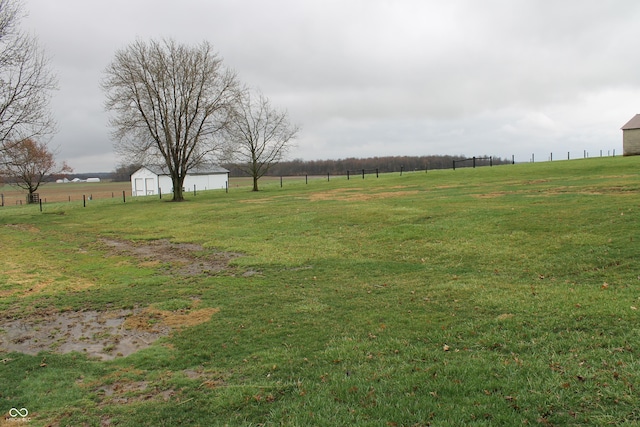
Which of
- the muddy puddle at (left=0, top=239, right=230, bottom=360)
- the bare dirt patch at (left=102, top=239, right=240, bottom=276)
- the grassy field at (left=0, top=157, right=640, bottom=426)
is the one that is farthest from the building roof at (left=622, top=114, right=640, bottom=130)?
the muddy puddle at (left=0, top=239, right=230, bottom=360)

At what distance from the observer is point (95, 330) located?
6.76 m

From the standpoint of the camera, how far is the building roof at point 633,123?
45.5 meters

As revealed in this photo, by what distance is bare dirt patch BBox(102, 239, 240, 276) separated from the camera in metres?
11.2

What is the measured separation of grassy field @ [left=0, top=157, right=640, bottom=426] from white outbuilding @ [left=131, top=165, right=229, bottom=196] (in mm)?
53122

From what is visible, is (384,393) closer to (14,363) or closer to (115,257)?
(14,363)

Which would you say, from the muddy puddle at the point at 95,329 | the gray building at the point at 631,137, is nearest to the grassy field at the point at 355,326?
the muddy puddle at the point at 95,329

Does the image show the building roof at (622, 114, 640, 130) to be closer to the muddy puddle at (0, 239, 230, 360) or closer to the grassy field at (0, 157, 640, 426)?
the grassy field at (0, 157, 640, 426)

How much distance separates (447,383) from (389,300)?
3.21 metres

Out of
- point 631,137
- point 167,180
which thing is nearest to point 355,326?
point 631,137

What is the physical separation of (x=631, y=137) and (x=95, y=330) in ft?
179

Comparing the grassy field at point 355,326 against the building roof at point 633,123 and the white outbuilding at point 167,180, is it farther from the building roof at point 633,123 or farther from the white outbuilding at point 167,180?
the white outbuilding at point 167,180

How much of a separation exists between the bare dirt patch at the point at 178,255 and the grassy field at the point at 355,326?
0.35 feet

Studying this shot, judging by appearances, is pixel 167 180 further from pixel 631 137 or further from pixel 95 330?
pixel 95 330

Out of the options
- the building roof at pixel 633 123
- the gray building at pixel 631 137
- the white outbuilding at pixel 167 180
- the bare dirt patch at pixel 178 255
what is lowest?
the bare dirt patch at pixel 178 255
